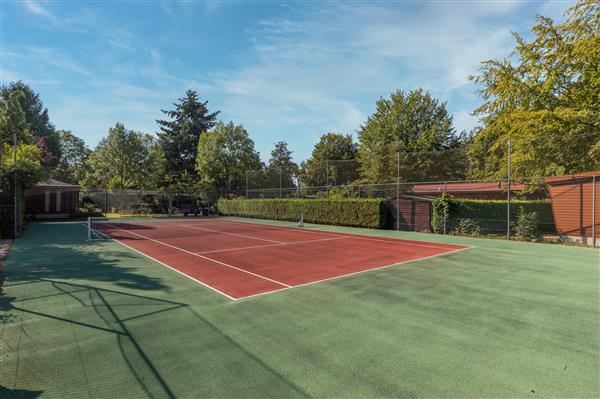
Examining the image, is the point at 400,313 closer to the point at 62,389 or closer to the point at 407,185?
the point at 62,389

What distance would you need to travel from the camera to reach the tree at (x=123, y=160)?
36.6m

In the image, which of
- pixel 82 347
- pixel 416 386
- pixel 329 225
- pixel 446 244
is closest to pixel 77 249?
pixel 82 347

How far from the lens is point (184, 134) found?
149 ft

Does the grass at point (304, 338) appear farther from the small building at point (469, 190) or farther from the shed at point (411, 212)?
the small building at point (469, 190)

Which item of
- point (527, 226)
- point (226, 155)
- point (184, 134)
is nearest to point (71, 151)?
point (184, 134)

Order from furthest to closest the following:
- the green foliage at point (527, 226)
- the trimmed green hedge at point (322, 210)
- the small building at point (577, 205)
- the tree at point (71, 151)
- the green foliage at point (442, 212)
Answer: the tree at point (71, 151)
the trimmed green hedge at point (322, 210)
the green foliage at point (442, 212)
the green foliage at point (527, 226)
the small building at point (577, 205)

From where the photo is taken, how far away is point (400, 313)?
4430 millimetres

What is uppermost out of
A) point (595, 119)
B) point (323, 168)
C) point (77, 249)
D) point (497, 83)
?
point (497, 83)

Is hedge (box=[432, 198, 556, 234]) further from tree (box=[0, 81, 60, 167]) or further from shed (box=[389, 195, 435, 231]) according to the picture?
tree (box=[0, 81, 60, 167])

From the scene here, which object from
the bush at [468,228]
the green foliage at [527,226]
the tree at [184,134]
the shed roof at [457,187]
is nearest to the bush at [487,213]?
the bush at [468,228]

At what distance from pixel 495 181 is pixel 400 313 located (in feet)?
47.7

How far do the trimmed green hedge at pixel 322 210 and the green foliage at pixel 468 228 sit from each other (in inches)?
157

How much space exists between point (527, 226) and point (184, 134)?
42674mm

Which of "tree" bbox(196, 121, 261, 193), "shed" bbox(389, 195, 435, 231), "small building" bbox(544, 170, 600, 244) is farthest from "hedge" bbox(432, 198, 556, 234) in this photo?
"tree" bbox(196, 121, 261, 193)
